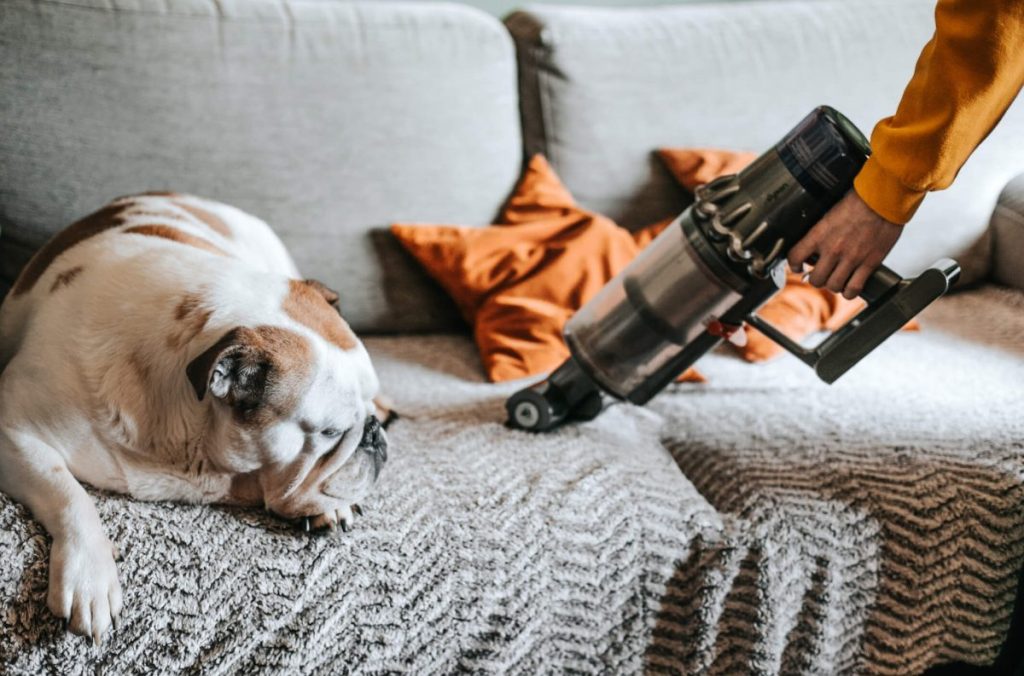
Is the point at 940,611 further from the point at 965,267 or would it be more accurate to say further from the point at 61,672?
the point at 61,672

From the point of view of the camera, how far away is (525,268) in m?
1.70

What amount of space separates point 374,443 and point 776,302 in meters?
0.97

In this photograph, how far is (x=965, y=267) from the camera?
170cm

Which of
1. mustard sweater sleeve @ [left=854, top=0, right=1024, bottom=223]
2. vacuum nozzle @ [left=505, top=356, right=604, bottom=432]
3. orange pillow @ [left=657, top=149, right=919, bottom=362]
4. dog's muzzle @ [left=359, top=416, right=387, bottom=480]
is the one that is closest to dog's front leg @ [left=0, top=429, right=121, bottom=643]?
dog's muzzle @ [left=359, top=416, right=387, bottom=480]

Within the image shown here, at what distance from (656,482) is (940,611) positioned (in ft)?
1.39

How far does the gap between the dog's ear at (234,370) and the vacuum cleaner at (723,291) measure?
52 centimetres

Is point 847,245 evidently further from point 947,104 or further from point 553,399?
point 553,399

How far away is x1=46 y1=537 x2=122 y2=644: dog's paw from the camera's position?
34.4 inches

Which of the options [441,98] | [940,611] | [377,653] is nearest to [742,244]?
[940,611]

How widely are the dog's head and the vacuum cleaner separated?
381 millimetres

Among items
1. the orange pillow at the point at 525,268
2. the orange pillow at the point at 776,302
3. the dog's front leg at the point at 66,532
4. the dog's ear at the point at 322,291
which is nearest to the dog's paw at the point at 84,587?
the dog's front leg at the point at 66,532

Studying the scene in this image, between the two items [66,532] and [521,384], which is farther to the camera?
[521,384]

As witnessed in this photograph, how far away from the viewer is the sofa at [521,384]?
998 millimetres

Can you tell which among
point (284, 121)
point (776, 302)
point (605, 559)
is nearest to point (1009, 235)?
point (776, 302)
